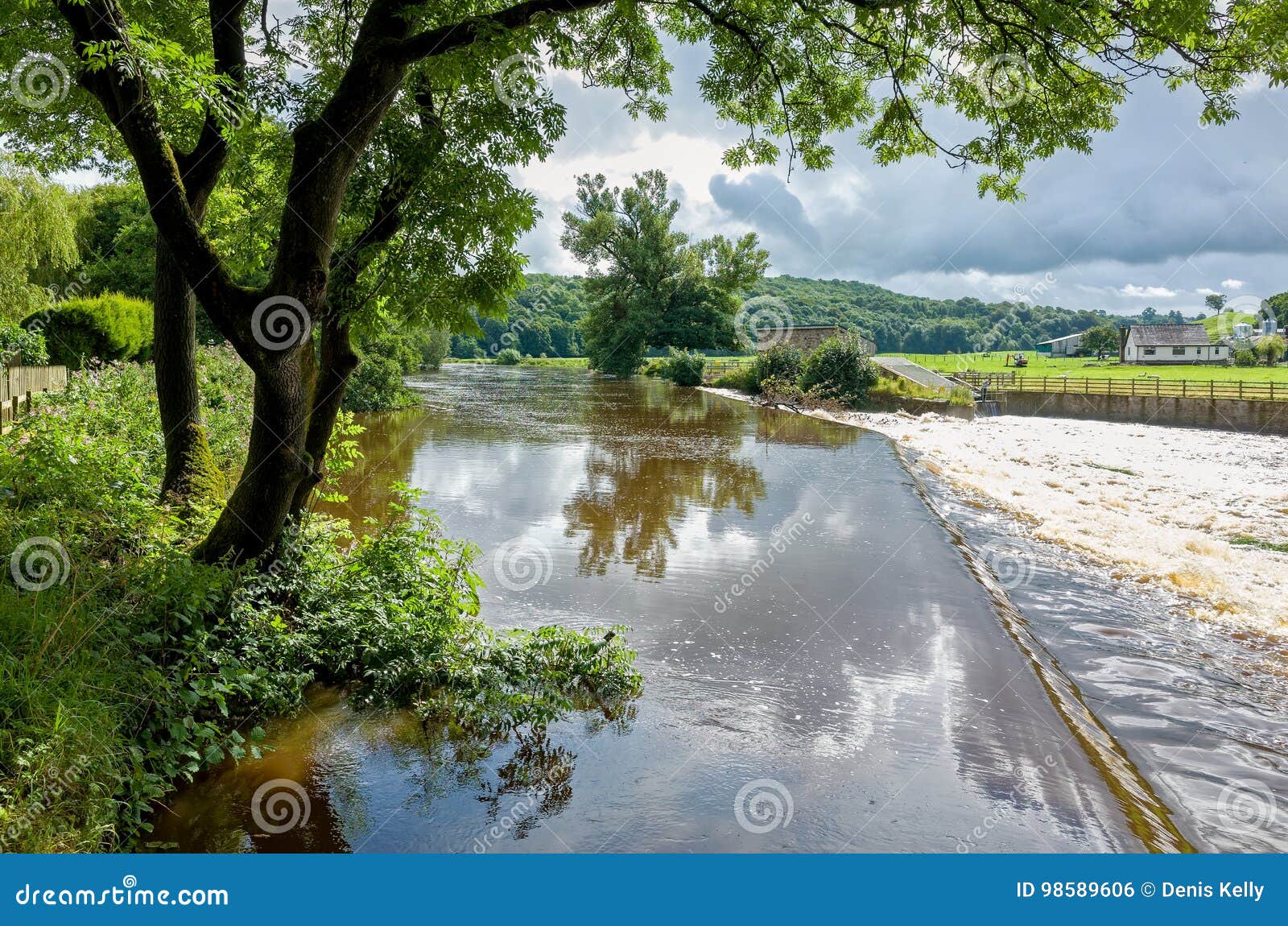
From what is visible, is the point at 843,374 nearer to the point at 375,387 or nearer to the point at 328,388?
the point at 375,387

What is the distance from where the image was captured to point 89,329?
17.6 meters

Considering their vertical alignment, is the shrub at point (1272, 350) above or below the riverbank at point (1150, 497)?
above

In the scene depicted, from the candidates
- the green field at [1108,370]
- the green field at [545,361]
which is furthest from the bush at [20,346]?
the green field at [545,361]

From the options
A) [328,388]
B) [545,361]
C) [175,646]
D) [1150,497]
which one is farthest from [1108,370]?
[175,646]

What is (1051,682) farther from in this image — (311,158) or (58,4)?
(58,4)

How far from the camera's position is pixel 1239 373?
54875 mm

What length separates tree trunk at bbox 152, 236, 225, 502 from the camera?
24.7 feet

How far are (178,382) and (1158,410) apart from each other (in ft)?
145

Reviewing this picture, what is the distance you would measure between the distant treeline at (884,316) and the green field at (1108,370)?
11.7 feet

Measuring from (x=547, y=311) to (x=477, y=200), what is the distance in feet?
332

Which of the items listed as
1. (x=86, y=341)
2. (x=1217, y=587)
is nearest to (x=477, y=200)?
(x=1217, y=587)

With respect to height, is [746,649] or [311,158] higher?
[311,158]

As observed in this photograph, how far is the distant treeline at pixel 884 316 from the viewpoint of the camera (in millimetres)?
79938

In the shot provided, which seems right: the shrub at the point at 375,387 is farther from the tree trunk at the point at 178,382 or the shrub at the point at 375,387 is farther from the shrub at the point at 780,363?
the tree trunk at the point at 178,382
